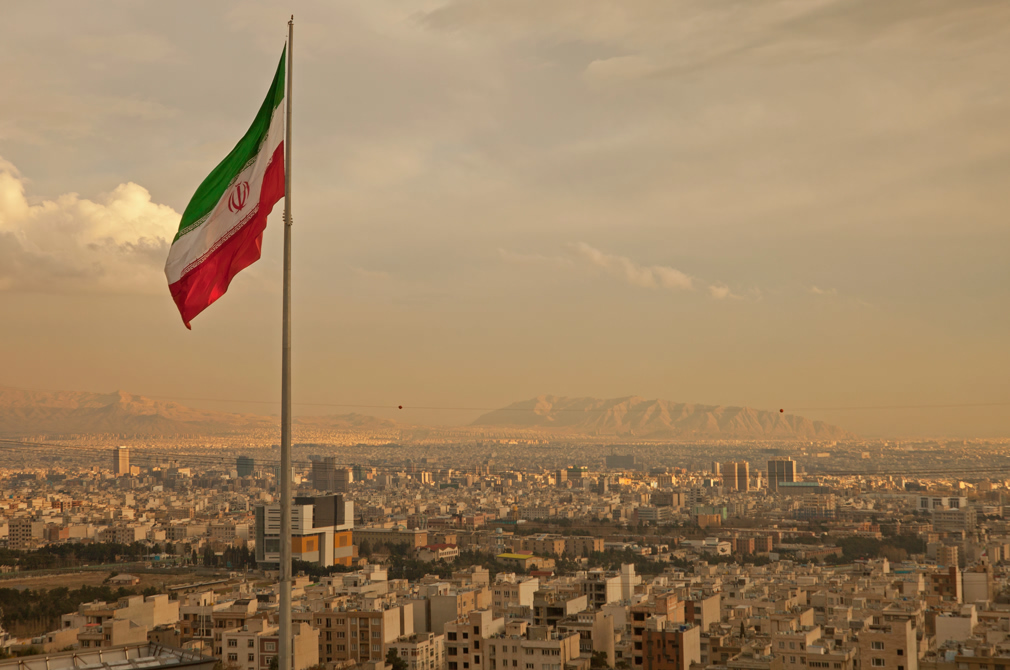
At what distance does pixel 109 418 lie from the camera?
13588cm

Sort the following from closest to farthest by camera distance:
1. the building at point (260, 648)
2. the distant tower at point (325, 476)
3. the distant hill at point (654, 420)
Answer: the building at point (260, 648)
the distant tower at point (325, 476)
the distant hill at point (654, 420)

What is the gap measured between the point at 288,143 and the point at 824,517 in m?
57.9

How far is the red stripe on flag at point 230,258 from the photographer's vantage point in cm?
554

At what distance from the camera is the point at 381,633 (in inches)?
803

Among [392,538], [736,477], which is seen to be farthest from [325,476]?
[392,538]

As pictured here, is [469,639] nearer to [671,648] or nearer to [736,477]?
[671,648]

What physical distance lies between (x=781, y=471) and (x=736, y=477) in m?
3.65

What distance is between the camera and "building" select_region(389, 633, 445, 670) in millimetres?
19000

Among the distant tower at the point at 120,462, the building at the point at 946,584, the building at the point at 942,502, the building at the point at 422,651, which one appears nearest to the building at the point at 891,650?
the building at the point at 422,651

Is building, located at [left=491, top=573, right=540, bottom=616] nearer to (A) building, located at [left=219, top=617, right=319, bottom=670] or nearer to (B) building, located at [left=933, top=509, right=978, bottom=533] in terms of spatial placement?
(A) building, located at [left=219, top=617, right=319, bottom=670]

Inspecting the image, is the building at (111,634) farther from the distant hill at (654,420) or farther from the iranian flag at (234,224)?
the distant hill at (654,420)

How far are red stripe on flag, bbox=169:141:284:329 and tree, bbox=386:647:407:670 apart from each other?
14099mm

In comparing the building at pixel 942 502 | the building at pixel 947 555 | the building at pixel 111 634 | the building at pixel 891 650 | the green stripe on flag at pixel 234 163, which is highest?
the green stripe on flag at pixel 234 163

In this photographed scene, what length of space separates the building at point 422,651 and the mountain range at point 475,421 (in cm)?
11432
